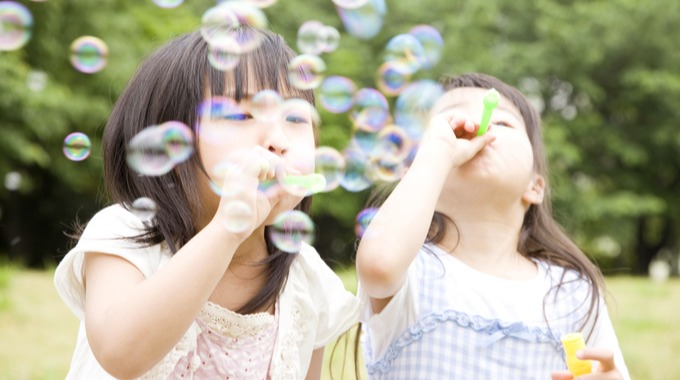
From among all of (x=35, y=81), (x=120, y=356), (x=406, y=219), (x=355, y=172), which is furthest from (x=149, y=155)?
(x=35, y=81)

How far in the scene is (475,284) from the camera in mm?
2043

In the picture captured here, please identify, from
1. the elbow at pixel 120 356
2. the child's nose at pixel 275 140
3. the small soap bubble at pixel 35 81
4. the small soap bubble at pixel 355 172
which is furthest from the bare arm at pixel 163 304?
the small soap bubble at pixel 35 81

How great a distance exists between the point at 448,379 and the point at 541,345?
0.86 ft

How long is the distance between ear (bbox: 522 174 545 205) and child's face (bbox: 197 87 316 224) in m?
0.81

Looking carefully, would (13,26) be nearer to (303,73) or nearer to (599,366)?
(303,73)

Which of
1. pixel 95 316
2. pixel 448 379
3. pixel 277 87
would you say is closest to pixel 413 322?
pixel 448 379

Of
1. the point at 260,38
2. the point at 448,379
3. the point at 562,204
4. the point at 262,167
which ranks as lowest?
the point at 562,204

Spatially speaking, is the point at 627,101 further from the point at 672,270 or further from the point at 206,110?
A: the point at 206,110

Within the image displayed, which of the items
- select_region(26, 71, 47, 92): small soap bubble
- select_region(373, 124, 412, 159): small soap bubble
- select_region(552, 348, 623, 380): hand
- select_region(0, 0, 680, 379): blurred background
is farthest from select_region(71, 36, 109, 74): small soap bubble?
select_region(0, 0, 680, 379): blurred background

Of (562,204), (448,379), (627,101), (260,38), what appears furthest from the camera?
(627,101)

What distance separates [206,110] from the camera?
164 cm

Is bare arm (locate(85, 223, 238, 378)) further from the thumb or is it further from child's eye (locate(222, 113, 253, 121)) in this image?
the thumb

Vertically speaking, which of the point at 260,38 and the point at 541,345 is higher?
the point at 260,38

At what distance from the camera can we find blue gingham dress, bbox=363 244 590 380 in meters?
1.96
